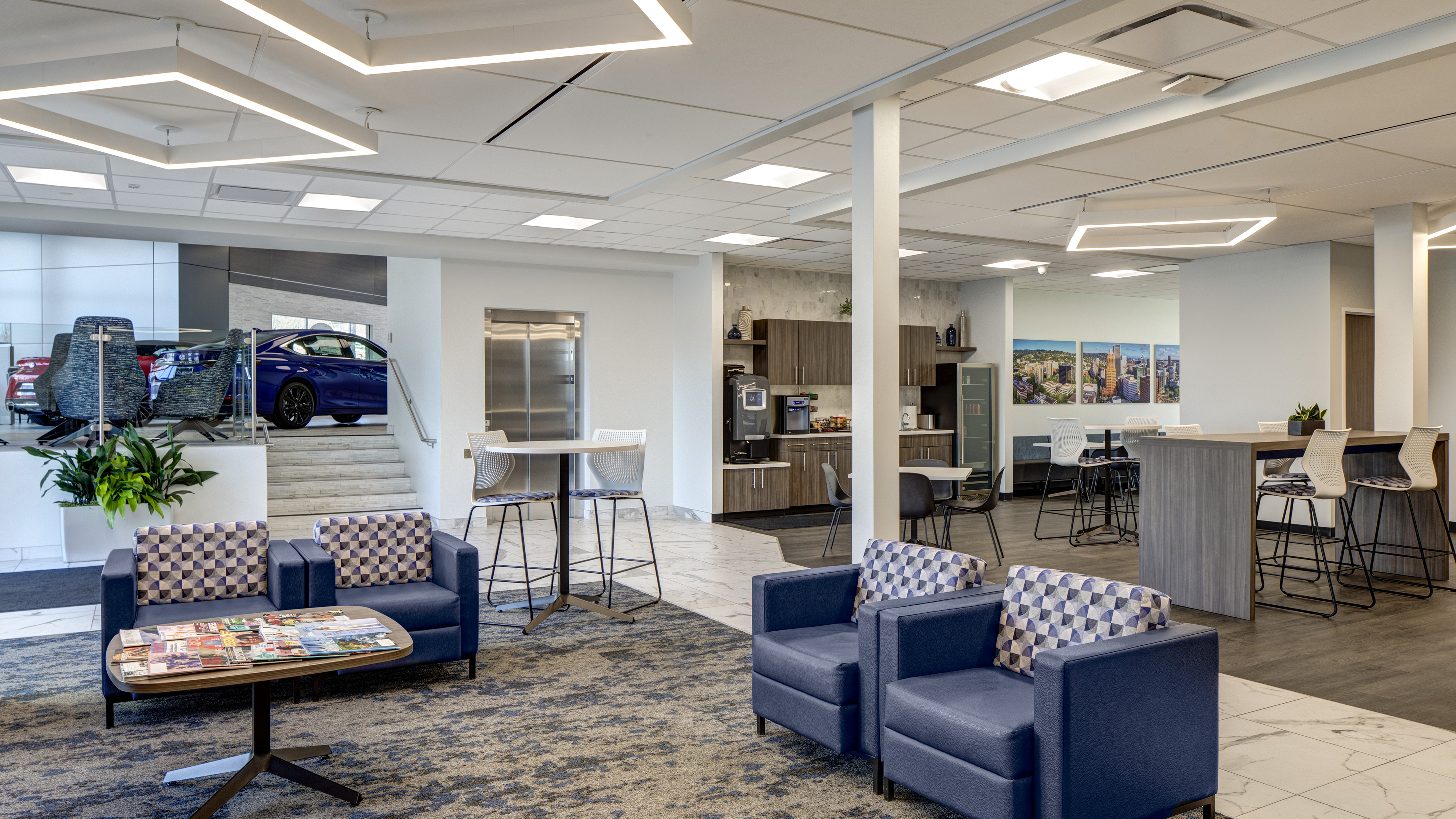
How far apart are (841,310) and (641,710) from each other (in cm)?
821

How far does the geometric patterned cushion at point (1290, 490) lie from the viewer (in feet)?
19.7

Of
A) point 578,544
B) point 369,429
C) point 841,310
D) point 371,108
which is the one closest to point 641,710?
point 371,108

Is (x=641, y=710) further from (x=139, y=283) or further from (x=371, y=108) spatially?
(x=139, y=283)

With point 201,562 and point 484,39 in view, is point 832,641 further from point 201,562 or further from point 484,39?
point 201,562

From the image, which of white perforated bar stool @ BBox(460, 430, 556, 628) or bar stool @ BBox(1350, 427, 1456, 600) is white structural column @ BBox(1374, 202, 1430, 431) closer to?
bar stool @ BBox(1350, 427, 1456, 600)

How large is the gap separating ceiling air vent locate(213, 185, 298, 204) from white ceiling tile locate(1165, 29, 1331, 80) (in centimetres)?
597

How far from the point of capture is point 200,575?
4.50 meters

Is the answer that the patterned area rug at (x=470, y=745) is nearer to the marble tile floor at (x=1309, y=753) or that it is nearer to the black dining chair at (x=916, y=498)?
the marble tile floor at (x=1309, y=753)

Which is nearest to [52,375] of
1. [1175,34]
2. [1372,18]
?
[1175,34]

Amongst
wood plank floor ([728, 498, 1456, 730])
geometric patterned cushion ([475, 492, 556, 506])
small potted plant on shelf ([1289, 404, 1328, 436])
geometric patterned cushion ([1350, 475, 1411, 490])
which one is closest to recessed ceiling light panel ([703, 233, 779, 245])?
wood plank floor ([728, 498, 1456, 730])

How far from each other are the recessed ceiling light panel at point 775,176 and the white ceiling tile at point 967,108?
132 cm

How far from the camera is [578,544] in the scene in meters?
8.59

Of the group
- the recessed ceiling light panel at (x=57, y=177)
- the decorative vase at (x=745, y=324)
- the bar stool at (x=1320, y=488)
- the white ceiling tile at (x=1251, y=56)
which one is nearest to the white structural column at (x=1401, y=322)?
the bar stool at (x=1320, y=488)

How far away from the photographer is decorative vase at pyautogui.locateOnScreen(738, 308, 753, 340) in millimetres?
10953
